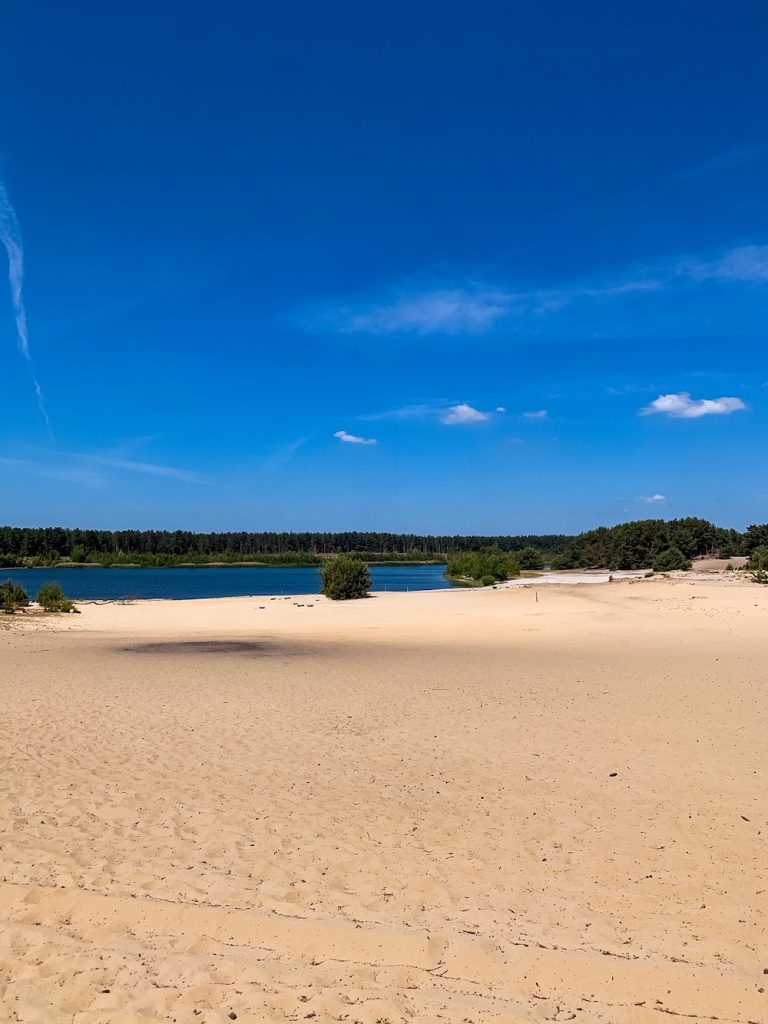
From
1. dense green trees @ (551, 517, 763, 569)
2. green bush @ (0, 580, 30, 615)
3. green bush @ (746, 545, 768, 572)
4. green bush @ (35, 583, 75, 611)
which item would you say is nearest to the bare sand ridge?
green bush @ (0, 580, 30, 615)

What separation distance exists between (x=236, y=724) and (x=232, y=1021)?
722 centimetres

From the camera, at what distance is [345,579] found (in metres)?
46.0

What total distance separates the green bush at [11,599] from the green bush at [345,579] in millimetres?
18305

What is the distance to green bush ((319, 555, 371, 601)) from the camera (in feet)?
151

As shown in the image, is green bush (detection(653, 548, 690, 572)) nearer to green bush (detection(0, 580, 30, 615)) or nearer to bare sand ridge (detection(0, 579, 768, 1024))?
green bush (detection(0, 580, 30, 615))

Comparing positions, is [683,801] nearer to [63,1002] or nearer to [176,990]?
[176,990]

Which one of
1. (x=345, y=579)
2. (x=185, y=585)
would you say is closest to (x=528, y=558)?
(x=185, y=585)

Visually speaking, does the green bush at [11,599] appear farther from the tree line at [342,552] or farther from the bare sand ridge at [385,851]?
the tree line at [342,552]

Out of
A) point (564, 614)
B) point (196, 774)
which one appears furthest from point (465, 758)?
point (564, 614)

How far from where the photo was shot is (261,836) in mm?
6309

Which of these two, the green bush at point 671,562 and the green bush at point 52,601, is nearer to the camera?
the green bush at point 52,601

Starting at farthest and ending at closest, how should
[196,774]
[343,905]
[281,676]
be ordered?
[281,676], [196,774], [343,905]

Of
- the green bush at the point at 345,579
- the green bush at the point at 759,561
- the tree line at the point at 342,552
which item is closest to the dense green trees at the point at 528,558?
the tree line at the point at 342,552

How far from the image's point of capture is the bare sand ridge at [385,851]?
4.10 meters
